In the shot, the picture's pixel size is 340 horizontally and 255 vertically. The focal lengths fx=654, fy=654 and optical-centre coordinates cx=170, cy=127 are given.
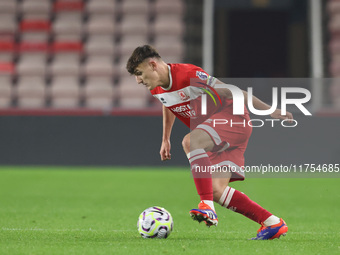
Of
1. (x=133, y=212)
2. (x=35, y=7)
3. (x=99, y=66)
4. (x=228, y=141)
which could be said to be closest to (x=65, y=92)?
(x=99, y=66)

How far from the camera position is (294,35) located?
15.4 meters

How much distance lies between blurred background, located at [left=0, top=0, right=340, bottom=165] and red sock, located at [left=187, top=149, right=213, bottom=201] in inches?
238

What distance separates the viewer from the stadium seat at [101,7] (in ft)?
47.1

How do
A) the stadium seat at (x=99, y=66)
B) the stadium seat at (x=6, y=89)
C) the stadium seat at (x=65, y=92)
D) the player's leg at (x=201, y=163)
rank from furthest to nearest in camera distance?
the stadium seat at (x=99, y=66), the stadium seat at (x=65, y=92), the stadium seat at (x=6, y=89), the player's leg at (x=201, y=163)

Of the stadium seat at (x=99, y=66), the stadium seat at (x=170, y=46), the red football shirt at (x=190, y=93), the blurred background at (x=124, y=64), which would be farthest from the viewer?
the stadium seat at (x=99, y=66)

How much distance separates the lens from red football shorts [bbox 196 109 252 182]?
4.73 meters

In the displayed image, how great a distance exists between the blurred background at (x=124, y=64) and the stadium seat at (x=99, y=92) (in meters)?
0.02

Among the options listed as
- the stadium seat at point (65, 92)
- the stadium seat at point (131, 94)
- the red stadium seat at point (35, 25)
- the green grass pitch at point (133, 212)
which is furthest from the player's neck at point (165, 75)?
the red stadium seat at point (35, 25)

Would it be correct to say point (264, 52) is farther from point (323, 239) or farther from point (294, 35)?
point (323, 239)

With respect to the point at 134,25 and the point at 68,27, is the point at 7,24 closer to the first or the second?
the point at 68,27

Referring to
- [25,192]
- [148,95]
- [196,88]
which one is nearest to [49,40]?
[148,95]

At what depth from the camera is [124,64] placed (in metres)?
13.9

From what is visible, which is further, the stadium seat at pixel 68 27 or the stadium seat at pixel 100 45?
the stadium seat at pixel 68 27

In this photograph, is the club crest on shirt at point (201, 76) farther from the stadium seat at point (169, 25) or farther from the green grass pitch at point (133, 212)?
the stadium seat at point (169, 25)
